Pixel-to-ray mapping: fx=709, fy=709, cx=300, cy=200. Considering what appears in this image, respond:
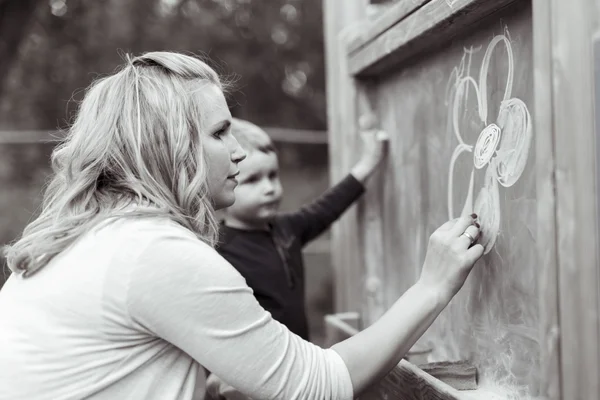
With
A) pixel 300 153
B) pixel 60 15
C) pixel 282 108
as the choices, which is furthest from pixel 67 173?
pixel 282 108

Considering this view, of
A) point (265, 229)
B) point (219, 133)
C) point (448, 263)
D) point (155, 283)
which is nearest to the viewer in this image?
point (155, 283)

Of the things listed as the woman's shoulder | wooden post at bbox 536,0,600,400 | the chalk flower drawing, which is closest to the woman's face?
the woman's shoulder

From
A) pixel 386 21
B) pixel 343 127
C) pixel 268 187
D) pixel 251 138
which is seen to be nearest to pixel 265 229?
Answer: pixel 268 187

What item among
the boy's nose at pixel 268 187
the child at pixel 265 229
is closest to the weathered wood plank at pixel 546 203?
the child at pixel 265 229

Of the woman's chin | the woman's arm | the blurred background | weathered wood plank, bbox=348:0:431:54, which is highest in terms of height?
the blurred background

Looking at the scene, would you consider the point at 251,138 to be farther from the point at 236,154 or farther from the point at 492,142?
the point at 492,142

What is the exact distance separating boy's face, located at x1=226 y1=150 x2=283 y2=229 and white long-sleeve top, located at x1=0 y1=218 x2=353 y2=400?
1033 mm

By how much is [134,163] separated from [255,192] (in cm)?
98

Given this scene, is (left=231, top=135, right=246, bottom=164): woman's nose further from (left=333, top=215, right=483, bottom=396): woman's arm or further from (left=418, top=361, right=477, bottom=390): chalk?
(left=418, top=361, right=477, bottom=390): chalk

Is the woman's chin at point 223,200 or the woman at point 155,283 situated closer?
the woman at point 155,283

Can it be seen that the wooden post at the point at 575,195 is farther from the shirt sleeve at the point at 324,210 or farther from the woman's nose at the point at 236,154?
the shirt sleeve at the point at 324,210

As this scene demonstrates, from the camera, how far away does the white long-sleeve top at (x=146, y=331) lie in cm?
112

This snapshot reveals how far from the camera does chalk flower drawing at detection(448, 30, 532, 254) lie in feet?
4.05

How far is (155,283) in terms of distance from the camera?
3.64 feet
